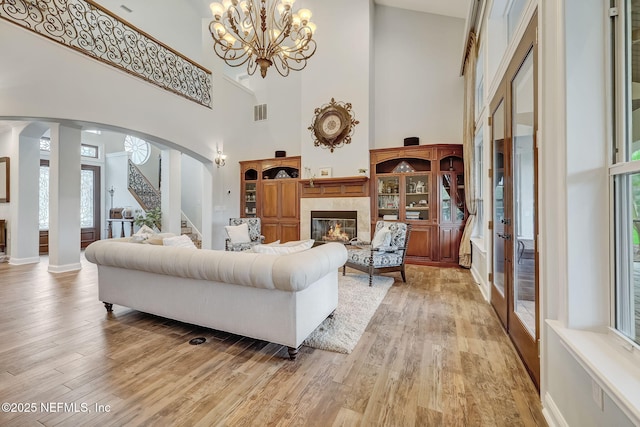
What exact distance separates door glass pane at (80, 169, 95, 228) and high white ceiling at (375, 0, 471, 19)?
9507 mm

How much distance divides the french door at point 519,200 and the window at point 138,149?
35.4 feet

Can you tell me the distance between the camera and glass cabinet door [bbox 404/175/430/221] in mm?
5867

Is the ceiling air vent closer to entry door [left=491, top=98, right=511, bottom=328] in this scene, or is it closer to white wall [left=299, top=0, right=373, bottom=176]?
white wall [left=299, top=0, right=373, bottom=176]

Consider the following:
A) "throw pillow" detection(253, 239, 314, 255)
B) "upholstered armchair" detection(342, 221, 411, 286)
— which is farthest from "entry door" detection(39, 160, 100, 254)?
"throw pillow" detection(253, 239, 314, 255)

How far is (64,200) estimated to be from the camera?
17.1ft

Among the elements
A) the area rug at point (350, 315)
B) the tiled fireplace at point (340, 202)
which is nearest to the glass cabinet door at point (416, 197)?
the tiled fireplace at point (340, 202)

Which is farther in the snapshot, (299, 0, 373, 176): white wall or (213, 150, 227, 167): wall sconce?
(213, 150, 227, 167): wall sconce

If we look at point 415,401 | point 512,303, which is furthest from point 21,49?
point 512,303

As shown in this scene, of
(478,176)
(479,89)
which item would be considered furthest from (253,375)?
(479,89)

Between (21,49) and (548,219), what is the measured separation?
6.37 m

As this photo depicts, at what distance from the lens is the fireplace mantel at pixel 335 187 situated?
6.21 metres

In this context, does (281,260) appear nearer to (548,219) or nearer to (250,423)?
(250,423)

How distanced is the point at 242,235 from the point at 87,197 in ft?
21.3

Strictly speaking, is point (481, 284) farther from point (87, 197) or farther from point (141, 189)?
point (87, 197)
